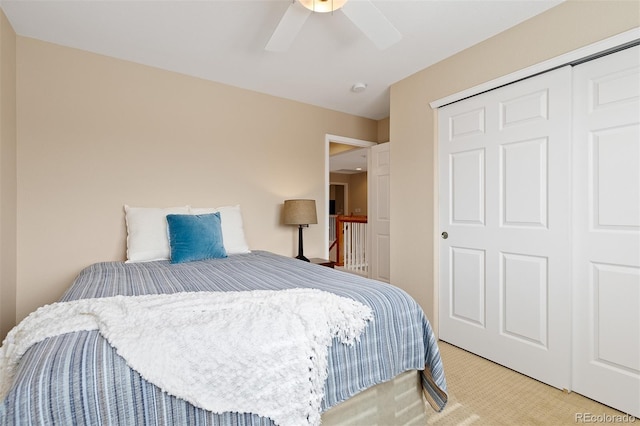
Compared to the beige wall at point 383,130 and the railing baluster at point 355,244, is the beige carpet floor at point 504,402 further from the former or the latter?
the railing baluster at point 355,244

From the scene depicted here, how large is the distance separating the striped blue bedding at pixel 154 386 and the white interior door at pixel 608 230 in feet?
3.64

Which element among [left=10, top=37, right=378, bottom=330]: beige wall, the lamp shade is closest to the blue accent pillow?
[left=10, top=37, right=378, bottom=330]: beige wall

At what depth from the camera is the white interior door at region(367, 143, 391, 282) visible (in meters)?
3.66

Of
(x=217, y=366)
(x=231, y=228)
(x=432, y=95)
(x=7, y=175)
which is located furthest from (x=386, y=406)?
(x=7, y=175)

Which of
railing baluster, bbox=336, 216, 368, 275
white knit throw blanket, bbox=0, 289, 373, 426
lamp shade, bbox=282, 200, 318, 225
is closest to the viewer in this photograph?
white knit throw blanket, bbox=0, 289, 373, 426

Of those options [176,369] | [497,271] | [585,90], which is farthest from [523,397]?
[176,369]

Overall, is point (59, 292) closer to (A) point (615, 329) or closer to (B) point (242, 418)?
(B) point (242, 418)

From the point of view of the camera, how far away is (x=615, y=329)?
5.45ft

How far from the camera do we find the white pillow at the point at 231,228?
259 centimetres

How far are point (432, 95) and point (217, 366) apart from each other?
8.62 ft

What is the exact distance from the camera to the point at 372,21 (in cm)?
163

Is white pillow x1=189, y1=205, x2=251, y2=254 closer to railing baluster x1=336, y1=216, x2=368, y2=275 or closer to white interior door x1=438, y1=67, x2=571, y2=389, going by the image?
white interior door x1=438, y1=67, x2=571, y2=389

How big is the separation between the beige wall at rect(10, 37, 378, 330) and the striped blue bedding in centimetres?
55

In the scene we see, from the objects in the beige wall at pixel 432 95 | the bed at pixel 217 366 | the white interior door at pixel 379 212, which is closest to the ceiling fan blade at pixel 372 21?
the beige wall at pixel 432 95
